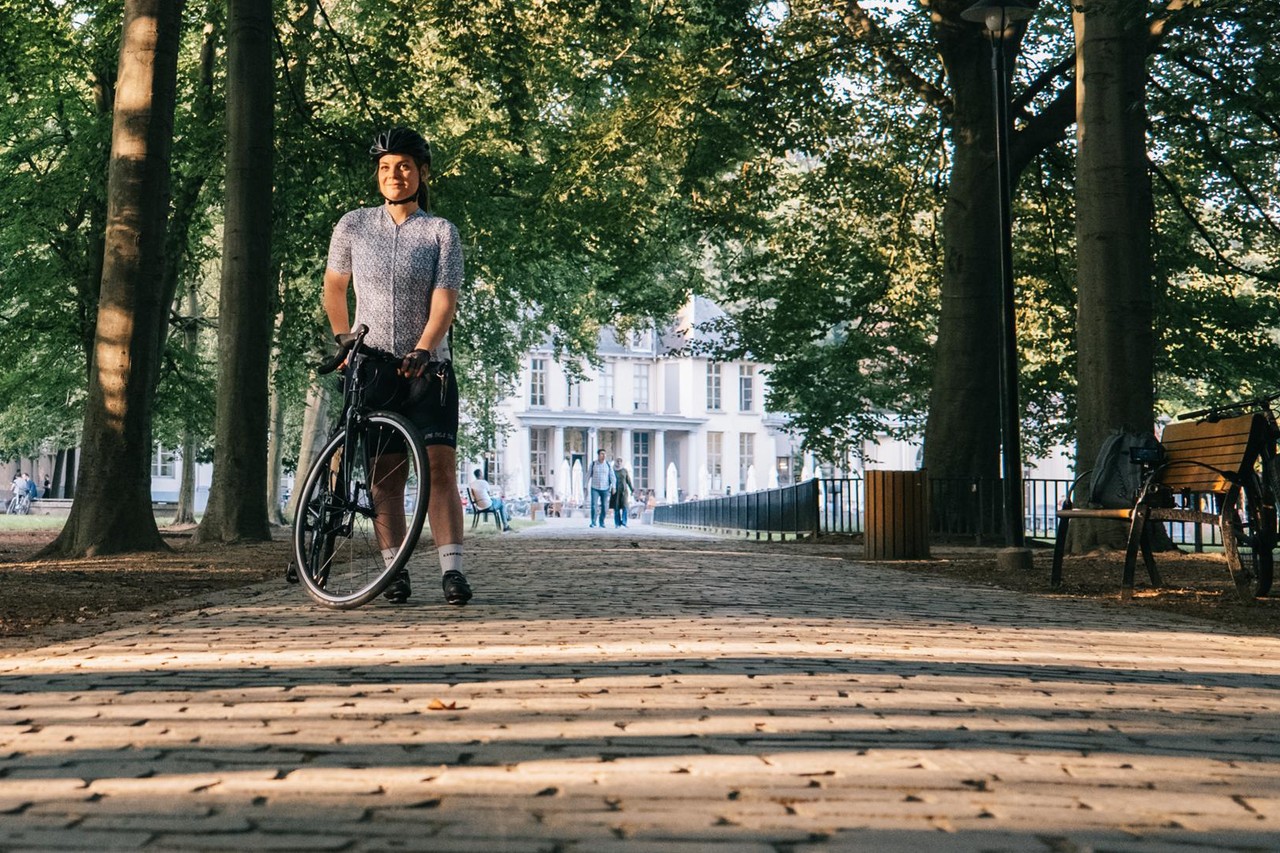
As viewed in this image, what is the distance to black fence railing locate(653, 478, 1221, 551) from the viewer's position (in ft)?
64.3

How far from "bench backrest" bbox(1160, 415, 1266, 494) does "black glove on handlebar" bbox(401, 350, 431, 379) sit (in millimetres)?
4728

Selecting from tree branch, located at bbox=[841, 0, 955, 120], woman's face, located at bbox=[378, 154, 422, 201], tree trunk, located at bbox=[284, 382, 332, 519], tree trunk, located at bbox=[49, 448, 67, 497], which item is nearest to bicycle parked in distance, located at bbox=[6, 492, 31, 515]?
tree trunk, located at bbox=[49, 448, 67, 497]

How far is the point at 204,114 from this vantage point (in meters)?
20.7

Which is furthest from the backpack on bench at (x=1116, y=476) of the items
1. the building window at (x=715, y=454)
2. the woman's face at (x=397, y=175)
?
the building window at (x=715, y=454)

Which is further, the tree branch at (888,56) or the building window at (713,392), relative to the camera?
the building window at (713,392)

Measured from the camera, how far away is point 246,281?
16219mm

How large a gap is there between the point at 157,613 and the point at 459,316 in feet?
84.8

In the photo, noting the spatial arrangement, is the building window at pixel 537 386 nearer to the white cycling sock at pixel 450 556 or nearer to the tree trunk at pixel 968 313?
the tree trunk at pixel 968 313

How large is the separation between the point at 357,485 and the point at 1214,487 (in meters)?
4.91

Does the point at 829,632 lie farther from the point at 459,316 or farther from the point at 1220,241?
the point at 459,316

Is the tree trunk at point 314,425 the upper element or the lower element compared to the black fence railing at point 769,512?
upper

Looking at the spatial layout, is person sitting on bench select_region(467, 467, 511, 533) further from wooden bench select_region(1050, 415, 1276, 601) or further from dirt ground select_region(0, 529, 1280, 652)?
wooden bench select_region(1050, 415, 1276, 601)

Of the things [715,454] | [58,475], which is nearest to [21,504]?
[58,475]

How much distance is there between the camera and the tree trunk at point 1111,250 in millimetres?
13852
